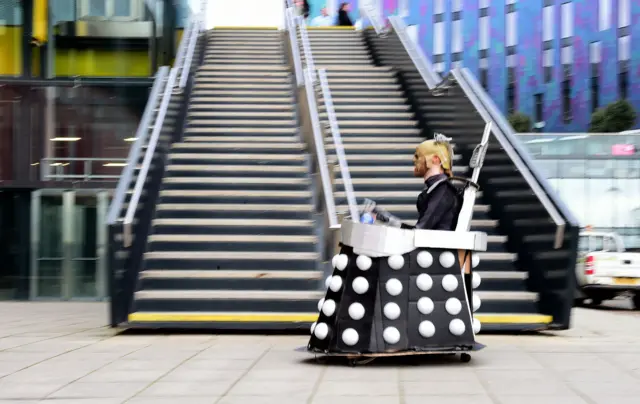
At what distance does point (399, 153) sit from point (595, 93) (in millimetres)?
41816

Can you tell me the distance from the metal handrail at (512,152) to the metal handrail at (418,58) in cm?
130

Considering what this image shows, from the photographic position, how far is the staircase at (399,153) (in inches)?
395

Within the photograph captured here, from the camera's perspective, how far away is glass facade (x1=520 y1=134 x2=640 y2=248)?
3631 centimetres

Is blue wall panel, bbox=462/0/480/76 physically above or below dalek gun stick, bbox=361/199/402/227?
above

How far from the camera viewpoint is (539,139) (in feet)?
121

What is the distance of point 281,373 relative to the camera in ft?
21.9

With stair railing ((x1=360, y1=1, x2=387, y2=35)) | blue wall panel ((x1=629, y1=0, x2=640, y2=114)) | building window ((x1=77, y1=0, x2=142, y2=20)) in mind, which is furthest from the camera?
blue wall panel ((x1=629, y1=0, x2=640, y2=114))

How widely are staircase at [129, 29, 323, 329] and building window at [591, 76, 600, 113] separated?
39373 mm

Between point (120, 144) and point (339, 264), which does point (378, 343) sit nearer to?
point (339, 264)

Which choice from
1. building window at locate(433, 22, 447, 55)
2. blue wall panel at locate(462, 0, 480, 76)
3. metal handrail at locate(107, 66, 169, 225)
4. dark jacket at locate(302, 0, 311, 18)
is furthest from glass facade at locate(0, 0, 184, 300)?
building window at locate(433, 22, 447, 55)

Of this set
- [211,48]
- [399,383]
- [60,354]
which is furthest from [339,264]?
[211,48]

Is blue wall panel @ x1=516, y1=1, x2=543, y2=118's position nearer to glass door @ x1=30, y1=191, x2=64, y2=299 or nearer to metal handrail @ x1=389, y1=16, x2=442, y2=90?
metal handrail @ x1=389, y1=16, x2=442, y2=90

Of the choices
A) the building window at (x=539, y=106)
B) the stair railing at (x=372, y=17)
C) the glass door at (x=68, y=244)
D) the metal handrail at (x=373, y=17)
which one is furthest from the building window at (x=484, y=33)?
the glass door at (x=68, y=244)

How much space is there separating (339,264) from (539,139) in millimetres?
30781
